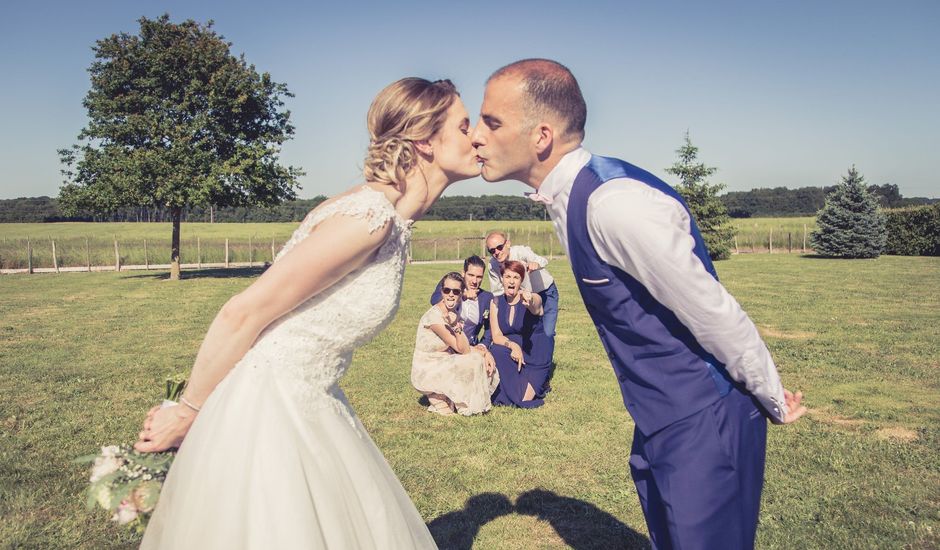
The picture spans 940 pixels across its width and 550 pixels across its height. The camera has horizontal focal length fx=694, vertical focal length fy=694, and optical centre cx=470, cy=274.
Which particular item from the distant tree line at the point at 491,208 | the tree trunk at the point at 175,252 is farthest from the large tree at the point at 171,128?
the distant tree line at the point at 491,208

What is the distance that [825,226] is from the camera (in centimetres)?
3800

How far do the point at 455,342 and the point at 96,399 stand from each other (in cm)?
488

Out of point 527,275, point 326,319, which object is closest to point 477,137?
point 326,319

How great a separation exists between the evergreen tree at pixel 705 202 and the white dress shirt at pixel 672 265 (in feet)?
125

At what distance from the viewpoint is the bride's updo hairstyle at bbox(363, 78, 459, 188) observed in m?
2.61

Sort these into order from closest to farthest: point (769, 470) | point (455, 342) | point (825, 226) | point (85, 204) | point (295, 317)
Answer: point (295, 317) → point (769, 470) → point (455, 342) → point (85, 204) → point (825, 226)

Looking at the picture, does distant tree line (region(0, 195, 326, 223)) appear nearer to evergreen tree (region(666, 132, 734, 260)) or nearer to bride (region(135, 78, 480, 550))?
evergreen tree (region(666, 132, 734, 260))

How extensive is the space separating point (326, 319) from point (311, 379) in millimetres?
259

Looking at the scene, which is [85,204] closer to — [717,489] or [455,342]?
[455,342]

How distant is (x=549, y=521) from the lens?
5.36m

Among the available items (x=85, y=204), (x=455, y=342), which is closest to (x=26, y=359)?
(x=455, y=342)

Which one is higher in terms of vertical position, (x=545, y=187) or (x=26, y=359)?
(x=545, y=187)

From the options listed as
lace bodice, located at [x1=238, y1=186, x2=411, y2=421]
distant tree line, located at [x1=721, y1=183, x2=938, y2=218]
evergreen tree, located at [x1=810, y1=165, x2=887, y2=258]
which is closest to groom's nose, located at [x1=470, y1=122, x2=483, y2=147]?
lace bodice, located at [x1=238, y1=186, x2=411, y2=421]

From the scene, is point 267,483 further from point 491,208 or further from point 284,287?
point 491,208
